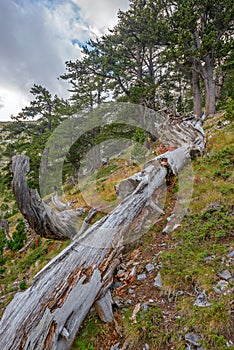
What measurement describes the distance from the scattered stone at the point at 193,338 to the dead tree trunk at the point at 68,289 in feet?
4.05

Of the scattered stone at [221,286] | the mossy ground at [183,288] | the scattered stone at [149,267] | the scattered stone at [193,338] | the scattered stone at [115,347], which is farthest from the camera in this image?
the scattered stone at [149,267]

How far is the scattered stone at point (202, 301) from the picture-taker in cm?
300

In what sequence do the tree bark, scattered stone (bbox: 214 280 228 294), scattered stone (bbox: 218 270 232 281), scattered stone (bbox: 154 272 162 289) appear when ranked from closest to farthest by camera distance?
1. scattered stone (bbox: 214 280 228 294)
2. scattered stone (bbox: 218 270 232 281)
3. scattered stone (bbox: 154 272 162 289)
4. the tree bark

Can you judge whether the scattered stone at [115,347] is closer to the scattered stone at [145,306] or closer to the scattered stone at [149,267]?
the scattered stone at [145,306]

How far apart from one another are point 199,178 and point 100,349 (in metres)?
5.33

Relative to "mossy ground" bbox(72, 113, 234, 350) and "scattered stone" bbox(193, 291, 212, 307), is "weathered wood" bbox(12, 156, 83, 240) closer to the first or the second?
"mossy ground" bbox(72, 113, 234, 350)

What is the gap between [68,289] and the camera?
3242 mm

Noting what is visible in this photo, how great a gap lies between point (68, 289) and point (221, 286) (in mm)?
2383

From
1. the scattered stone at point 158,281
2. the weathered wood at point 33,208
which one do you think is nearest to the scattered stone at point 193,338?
the scattered stone at point 158,281

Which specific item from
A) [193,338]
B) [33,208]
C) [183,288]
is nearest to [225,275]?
[183,288]

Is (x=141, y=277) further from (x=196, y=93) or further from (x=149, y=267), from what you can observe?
(x=196, y=93)

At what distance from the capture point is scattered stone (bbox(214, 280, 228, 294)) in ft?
10.1

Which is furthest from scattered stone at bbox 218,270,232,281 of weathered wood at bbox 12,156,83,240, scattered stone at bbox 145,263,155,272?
weathered wood at bbox 12,156,83,240

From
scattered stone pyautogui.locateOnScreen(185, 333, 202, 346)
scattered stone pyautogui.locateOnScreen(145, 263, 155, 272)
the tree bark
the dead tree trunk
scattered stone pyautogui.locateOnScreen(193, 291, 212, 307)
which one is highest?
the tree bark
